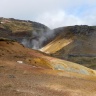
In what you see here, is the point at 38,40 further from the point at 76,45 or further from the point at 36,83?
the point at 36,83

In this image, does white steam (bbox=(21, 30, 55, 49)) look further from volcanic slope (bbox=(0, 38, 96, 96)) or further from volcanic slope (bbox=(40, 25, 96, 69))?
volcanic slope (bbox=(0, 38, 96, 96))

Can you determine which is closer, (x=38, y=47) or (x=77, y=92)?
(x=77, y=92)

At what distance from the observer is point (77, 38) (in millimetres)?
159625

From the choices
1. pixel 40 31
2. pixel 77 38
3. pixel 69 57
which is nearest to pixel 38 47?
pixel 40 31

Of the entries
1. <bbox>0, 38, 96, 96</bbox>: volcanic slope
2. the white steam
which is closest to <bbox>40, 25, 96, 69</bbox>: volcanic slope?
the white steam

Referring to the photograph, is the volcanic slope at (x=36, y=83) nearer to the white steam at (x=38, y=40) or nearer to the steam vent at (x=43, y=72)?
the steam vent at (x=43, y=72)

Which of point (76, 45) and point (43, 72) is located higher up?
point (76, 45)

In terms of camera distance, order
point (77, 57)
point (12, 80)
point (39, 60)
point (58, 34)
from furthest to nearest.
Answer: point (58, 34)
point (77, 57)
point (39, 60)
point (12, 80)

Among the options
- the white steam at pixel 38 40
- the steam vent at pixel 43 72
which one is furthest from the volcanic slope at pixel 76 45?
the white steam at pixel 38 40

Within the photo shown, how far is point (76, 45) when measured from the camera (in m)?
154

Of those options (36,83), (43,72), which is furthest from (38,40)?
(36,83)

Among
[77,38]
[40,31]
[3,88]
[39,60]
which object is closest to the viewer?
[3,88]

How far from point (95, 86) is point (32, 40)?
145 metres

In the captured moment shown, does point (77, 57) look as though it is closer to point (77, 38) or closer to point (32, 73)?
point (77, 38)
